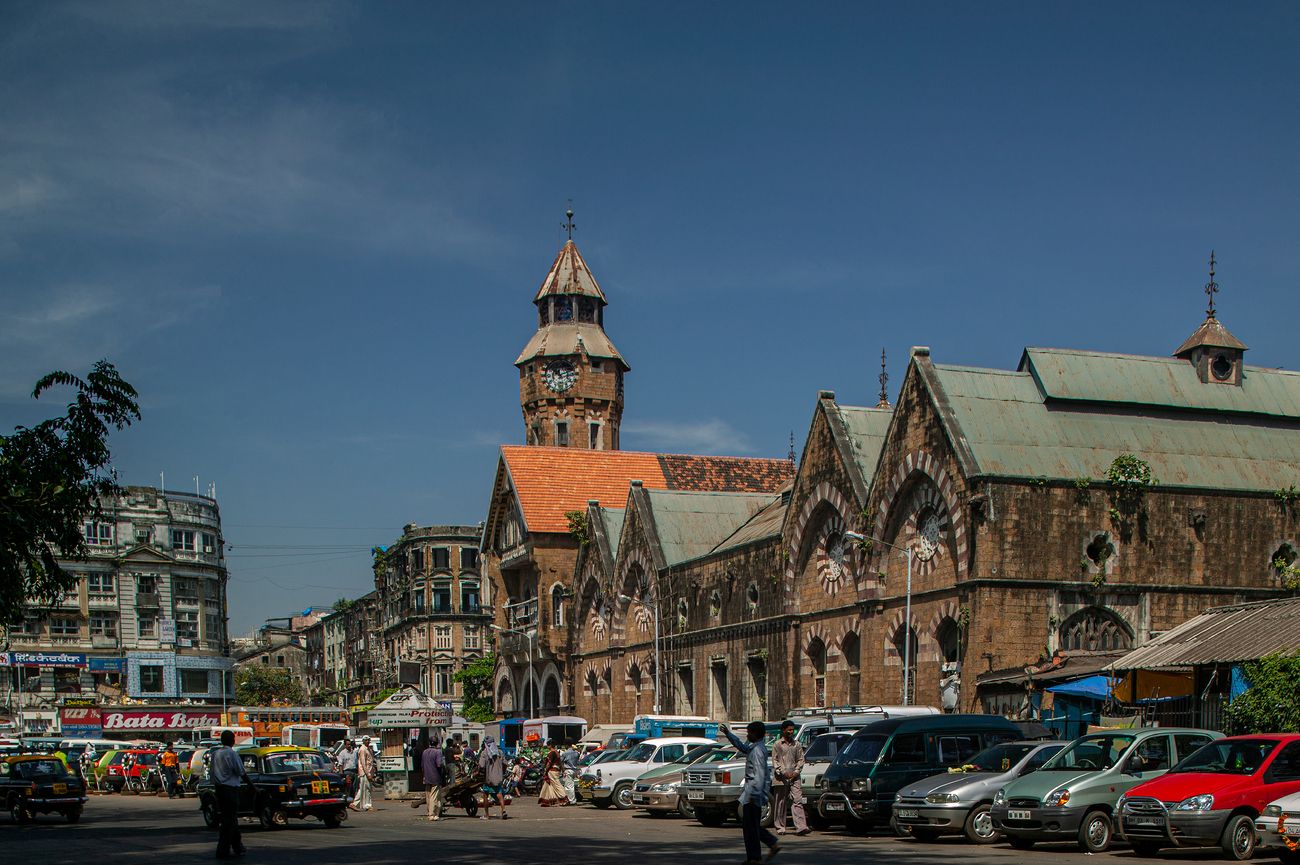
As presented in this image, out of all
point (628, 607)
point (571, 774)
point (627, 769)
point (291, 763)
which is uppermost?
point (628, 607)

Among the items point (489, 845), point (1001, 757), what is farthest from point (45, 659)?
point (1001, 757)

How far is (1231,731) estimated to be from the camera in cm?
3064

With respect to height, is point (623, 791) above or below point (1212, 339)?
below

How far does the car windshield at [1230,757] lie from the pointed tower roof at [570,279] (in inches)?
3147

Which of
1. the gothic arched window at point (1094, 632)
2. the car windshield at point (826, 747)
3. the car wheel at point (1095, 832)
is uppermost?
the gothic arched window at point (1094, 632)

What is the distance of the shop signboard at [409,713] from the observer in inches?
Answer: 1951

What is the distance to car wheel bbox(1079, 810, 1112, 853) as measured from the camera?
2222 centimetres

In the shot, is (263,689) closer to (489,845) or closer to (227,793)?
(489,845)

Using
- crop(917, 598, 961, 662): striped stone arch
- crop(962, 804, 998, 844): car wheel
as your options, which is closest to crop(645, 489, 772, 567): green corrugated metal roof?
crop(917, 598, 961, 662): striped stone arch

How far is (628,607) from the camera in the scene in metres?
66.6

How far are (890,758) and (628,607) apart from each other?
39.8 m

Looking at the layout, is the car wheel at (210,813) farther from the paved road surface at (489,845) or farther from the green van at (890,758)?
the green van at (890,758)

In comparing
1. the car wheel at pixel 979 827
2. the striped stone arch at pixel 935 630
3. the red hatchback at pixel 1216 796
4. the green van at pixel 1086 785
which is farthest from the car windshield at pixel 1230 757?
the striped stone arch at pixel 935 630

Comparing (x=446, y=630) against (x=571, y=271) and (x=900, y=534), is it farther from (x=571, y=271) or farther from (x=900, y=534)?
(x=900, y=534)
